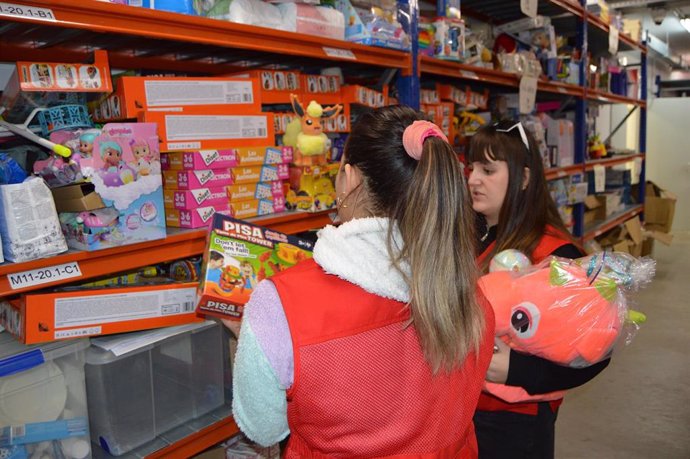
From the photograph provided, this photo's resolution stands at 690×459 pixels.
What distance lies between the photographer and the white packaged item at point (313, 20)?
1.96 metres

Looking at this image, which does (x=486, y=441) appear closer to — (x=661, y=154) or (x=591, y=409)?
(x=591, y=409)

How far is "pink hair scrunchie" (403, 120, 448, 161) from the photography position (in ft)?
3.38

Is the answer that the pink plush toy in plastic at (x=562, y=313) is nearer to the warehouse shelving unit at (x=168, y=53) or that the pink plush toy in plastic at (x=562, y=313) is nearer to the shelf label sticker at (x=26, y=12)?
the warehouse shelving unit at (x=168, y=53)

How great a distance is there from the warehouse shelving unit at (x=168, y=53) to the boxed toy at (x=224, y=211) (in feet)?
0.17

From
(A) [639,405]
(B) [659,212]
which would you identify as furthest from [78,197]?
(B) [659,212]

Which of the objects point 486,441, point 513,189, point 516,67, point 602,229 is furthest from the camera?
point 602,229

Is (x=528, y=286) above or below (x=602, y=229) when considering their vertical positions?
above

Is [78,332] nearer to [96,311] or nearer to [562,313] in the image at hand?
[96,311]

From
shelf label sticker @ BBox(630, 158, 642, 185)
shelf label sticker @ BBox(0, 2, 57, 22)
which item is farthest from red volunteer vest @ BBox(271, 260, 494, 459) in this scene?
shelf label sticker @ BBox(630, 158, 642, 185)

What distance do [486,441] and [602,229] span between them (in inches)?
160

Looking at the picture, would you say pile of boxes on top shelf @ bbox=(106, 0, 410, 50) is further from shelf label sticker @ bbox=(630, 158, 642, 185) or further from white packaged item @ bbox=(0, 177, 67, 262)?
shelf label sticker @ bbox=(630, 158, 642, 185)

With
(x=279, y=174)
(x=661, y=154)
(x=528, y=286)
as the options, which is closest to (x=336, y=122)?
(x=279, y=174)

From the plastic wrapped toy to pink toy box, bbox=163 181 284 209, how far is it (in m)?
0.88

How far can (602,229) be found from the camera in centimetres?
521
